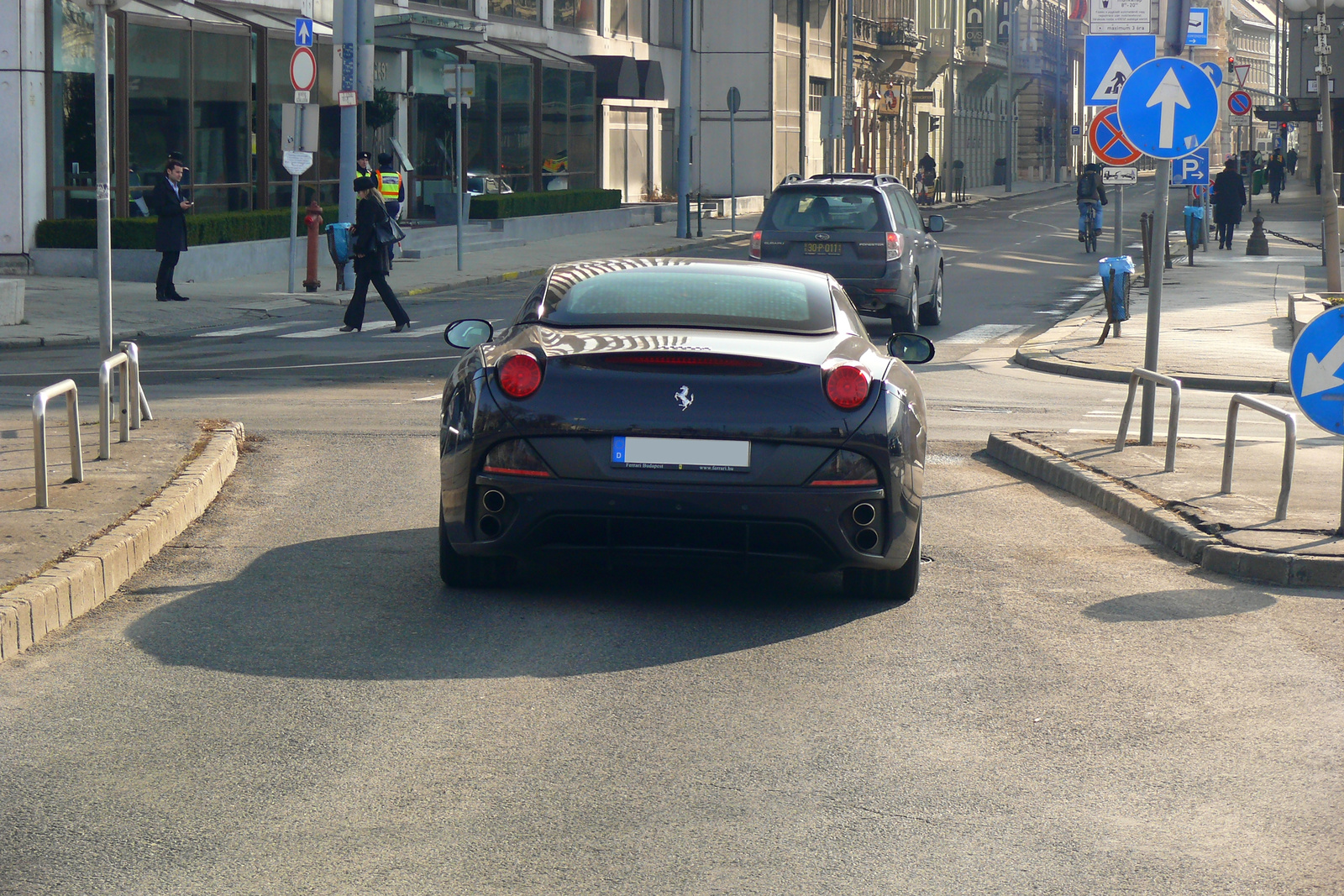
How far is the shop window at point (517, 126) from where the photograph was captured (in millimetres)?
42156

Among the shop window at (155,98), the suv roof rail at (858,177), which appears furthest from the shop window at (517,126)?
the suv roof rail at (858,177)

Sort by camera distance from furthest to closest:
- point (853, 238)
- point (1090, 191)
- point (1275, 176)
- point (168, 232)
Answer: point (1275, 176) < point (1090, 191) < point (168, 232) < point (853, 238)

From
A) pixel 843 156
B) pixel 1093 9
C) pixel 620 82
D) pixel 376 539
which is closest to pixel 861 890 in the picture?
pixel 376 539

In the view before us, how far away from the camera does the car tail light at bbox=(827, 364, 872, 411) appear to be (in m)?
6.71

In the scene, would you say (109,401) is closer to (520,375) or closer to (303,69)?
(520,375)

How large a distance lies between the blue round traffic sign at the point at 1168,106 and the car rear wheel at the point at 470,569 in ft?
18.1

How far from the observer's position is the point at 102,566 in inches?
282

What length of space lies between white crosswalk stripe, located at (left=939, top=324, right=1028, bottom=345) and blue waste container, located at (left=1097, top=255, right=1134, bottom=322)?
1644mm

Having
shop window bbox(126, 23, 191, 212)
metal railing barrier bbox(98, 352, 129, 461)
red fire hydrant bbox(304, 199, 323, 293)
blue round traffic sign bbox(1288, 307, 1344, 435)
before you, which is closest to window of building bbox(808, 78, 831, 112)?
shop window bbox(126, 23, 191, 212)

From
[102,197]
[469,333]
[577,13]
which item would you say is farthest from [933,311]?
[577,13]

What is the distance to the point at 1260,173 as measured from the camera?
72812mm

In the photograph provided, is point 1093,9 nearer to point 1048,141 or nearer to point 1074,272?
point 1074,272

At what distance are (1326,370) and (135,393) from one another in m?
6.70

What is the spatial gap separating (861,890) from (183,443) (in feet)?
23.9
